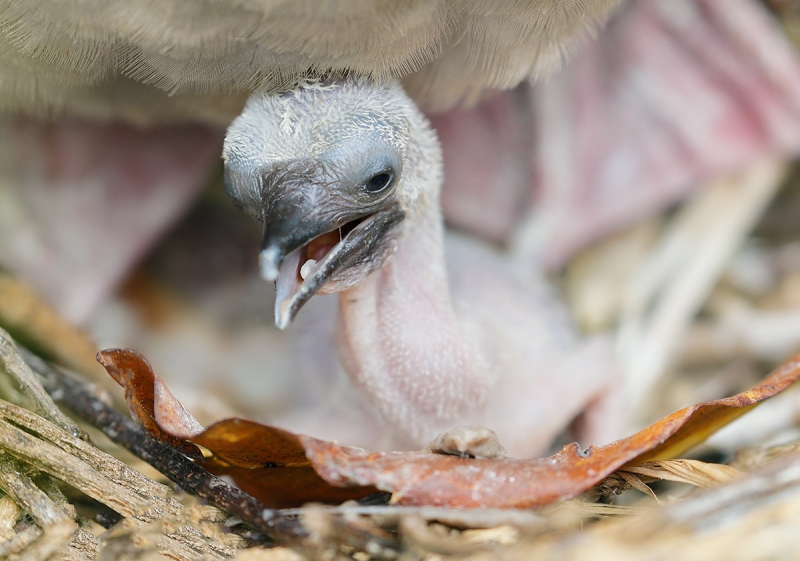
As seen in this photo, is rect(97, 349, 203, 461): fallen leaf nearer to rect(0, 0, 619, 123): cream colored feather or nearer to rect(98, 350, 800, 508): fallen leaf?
rect(98, 350, 800, 508): fallen leaf

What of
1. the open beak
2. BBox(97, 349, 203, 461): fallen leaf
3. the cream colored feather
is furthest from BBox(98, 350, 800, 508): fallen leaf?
the cream colored feather

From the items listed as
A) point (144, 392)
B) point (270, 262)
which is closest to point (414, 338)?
point (270, 262)

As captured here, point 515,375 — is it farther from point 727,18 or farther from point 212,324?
point 727,18

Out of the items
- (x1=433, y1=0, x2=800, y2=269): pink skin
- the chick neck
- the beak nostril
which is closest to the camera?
the beak nostril

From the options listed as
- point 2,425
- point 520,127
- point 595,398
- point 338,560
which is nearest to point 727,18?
point 520,127

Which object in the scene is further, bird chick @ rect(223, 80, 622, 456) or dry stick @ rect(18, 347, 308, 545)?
bird chick @ rect(223, 80, 622, 456)

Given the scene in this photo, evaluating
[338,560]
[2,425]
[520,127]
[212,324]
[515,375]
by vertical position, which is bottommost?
[338,560]
